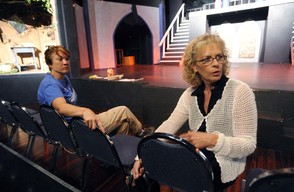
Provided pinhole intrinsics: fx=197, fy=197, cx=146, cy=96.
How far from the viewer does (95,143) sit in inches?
50.6

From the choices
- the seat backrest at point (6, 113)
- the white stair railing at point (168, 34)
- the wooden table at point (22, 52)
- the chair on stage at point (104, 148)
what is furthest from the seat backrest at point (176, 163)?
the white stair railing at point (168, 34)

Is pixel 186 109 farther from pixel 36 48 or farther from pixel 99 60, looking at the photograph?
pixel 99 60

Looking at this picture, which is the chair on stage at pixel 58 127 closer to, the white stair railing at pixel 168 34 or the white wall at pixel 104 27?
the white wall at pixel 104 27

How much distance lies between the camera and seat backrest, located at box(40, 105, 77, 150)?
4.69 feet

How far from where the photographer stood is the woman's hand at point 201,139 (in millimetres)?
896

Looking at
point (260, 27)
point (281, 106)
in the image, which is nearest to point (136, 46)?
point (260, 27)

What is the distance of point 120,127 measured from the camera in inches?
75.7

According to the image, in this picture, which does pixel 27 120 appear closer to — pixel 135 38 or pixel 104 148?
pixel 104 148

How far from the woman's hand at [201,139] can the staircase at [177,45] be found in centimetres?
723

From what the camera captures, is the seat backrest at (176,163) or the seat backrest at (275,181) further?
the seat backrest at (176,163)

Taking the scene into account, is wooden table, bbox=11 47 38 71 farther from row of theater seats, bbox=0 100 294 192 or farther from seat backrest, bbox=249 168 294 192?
seat backrest, bbox=249 168 294 192

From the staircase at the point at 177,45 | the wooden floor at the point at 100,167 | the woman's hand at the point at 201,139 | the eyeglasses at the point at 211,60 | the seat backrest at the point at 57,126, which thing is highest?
the staircase at the point at 177,45

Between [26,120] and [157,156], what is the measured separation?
148cm

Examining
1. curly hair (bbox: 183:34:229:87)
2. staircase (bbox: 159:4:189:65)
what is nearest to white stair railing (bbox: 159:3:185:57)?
staircase (bbox: 159:4:189:65)
